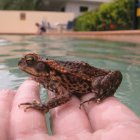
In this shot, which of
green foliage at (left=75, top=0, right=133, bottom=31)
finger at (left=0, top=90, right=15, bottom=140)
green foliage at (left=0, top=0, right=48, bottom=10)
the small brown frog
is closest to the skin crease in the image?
finger at (left=0, top=90, right=15, bottom=140)

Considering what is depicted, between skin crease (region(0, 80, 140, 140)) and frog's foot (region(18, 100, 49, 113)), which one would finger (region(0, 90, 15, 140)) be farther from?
frog's foot (region(18, 100, 49, 113))

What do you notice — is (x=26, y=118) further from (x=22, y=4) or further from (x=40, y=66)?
(x=22, y=4)

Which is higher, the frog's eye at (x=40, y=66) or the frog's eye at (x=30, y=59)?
the frog's eye at (x=30, y=59)

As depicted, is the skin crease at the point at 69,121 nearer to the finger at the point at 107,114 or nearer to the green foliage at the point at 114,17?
the finger at the point at 107,114

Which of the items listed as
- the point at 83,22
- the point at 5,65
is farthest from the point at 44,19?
the point at 5,65

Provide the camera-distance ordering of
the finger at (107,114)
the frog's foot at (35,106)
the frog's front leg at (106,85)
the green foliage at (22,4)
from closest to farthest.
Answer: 1. the finger at (107,114)
2. the frog's foot at (35,106)
3. the frog's front leg at (106,85)
4. the green foliage at (22,4)

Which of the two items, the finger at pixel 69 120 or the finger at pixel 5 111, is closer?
the finger at pixel 5 111

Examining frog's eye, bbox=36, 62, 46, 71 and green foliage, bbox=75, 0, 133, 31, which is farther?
green foliage, bbox=75, 0, 133, 31

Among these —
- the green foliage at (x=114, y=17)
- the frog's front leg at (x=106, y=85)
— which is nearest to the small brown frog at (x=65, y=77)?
the frog's front leg at (x=106, y=85)

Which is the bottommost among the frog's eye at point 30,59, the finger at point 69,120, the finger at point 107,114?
the finger at point 69,120
